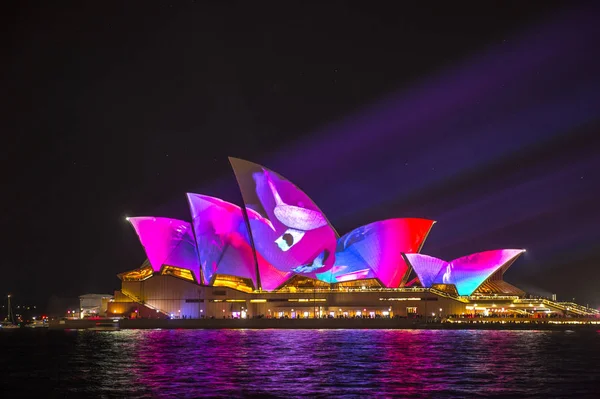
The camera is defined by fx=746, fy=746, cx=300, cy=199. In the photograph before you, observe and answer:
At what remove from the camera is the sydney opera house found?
7806 centimetres

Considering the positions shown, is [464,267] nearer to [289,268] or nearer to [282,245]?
[289,268]

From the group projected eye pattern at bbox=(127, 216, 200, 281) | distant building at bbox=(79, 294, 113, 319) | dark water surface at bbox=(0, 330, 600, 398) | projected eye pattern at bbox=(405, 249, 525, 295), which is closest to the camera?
dark water surface at bbox=(0, 330, 600, 398)

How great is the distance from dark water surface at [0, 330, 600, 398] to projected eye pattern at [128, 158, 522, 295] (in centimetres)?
2394

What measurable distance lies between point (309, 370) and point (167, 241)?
4835 cm

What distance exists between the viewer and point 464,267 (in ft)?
268

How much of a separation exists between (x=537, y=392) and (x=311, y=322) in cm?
5477

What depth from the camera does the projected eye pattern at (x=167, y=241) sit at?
8112cm

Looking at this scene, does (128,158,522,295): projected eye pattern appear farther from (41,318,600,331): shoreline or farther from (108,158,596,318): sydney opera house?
(41,318,600,331): shoreline

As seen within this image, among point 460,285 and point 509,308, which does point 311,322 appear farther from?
point 509,308

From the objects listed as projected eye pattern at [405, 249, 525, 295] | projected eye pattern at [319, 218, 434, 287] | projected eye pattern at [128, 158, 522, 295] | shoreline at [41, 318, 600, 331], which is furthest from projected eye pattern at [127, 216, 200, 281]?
projected eye pattern at [405, 249, 525, 295]

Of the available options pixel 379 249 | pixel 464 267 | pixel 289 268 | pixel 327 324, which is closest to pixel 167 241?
pixel 289 268

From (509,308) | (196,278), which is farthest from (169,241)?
(509,308)

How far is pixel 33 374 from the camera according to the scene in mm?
37719

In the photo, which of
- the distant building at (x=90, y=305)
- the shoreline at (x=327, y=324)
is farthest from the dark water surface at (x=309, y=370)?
the distant building at (x=90, y=305)
